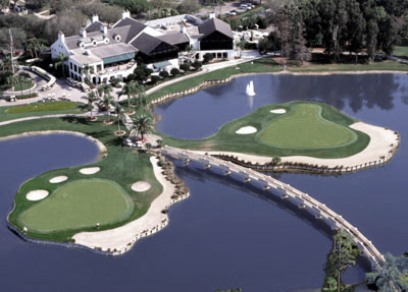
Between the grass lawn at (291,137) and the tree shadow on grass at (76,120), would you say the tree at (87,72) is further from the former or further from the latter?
the grass lawn at (291,137)

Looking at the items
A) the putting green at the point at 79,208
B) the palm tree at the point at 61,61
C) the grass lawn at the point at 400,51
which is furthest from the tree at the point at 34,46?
the grass lawn at the point at 400,51

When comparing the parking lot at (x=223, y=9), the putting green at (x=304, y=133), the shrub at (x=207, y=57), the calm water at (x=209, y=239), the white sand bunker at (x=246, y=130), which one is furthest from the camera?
the parking lot at (x=223, y=9)

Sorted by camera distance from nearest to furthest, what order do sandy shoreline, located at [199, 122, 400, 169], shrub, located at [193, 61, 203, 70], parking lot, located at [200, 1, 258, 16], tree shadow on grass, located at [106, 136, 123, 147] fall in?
sandy shoreline, located at [199, 122, 400, 169] < tree shadow on grass, located at [106, 136, 123, 147] < shrub, located at [193, 61, 203, 70] < parking lot, located at [200, 1, 258, 16]

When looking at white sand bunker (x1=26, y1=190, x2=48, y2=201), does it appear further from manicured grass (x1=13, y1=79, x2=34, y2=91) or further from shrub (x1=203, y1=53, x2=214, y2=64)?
shrub (x1=203, y1=53, x2=214, y2=64)

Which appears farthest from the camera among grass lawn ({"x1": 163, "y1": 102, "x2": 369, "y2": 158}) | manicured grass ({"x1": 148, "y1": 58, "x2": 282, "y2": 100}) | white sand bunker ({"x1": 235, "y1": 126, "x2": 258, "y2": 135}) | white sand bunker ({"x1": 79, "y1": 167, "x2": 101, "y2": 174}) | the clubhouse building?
the clubhouse building

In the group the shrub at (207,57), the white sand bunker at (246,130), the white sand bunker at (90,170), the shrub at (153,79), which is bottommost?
the white sand bunker at (90,170)

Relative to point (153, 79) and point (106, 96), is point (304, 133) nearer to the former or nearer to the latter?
point (106, 96)

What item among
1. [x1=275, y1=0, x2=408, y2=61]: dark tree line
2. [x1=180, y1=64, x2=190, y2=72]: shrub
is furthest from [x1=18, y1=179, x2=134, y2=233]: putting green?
[x1=275, y1=0, x2=408, y2=61]: dark tree line

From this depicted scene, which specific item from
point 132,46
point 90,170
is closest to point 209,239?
point 90,170
